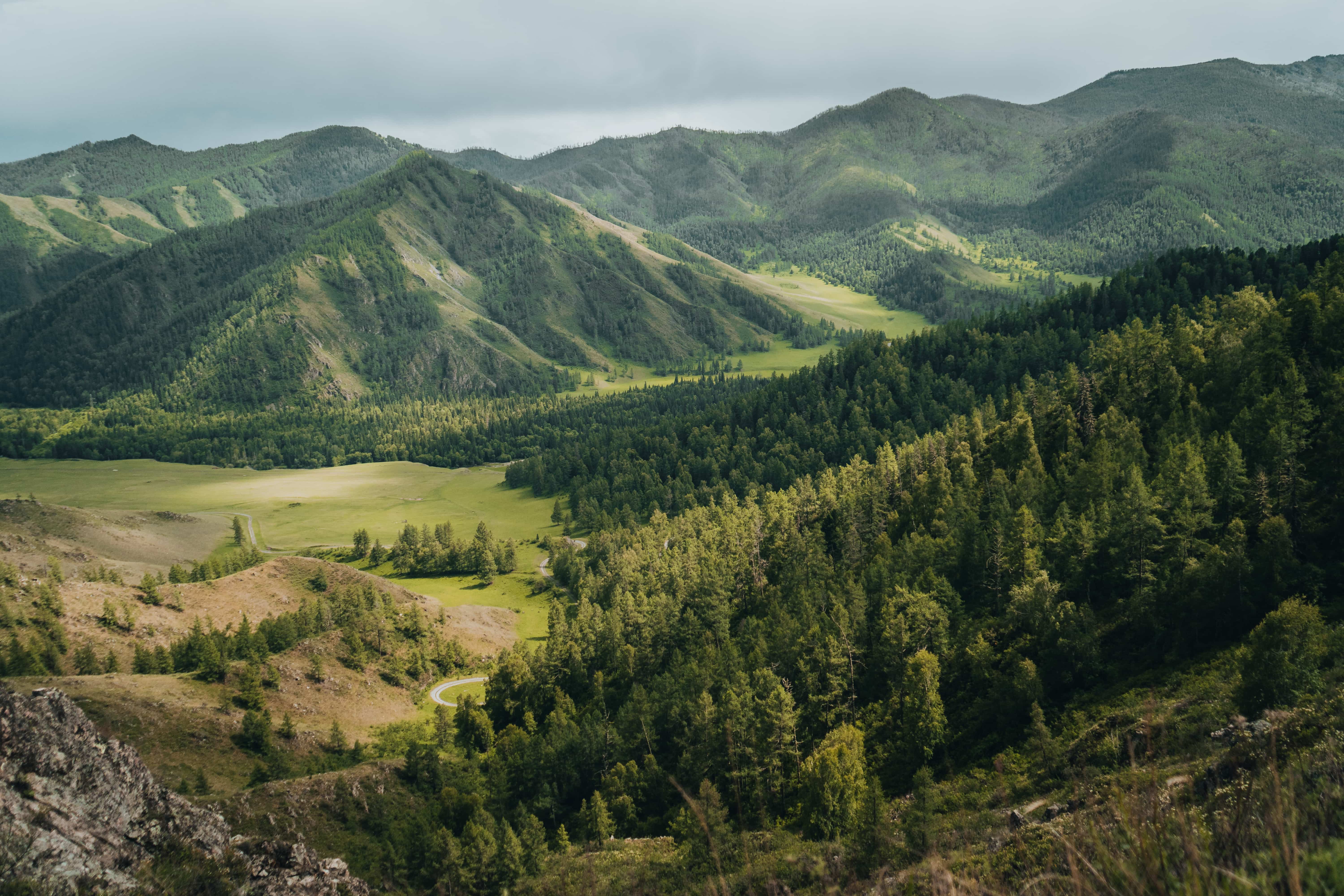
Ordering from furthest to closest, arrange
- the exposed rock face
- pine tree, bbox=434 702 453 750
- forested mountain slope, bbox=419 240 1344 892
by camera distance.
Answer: pine tree, bbox=434 702 453 750 < forested mountain slope, bbox=419 240 1344 892 < the exposed rock face

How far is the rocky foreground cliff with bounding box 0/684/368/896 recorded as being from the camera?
2550cm

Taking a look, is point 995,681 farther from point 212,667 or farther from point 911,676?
point 212,667

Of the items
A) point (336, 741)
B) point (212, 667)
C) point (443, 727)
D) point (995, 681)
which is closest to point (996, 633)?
point (995, 681)

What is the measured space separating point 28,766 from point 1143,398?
434 ft

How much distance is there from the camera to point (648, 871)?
2377 inches

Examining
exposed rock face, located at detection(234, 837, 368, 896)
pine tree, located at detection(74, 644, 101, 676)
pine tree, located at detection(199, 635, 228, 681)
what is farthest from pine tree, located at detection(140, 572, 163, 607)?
exposed rock face, located at detection(234, 837, 368, 896)

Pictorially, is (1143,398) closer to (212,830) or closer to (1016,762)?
(1016,762)

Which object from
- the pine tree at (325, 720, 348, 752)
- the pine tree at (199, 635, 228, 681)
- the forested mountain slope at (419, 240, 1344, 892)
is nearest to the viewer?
the forested mountain slope at (419, 240, 1344, 892)

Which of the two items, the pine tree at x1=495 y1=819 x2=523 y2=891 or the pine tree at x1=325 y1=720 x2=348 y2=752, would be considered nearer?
the pine tree at x1=495 y1=819 x2=523 y2=891

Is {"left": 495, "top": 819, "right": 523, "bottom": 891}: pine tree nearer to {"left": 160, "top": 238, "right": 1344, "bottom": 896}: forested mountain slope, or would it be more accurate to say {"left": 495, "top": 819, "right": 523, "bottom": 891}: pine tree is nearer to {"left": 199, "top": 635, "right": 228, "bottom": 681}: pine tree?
{"left": 160, "top": 238, "right": 1344, "bottom": 896}: forested mountain slope

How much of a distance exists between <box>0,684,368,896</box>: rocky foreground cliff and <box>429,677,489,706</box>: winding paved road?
8439 cm

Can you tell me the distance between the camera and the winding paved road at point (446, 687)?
125m

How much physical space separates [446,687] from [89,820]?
105 m

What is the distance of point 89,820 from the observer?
30.2 meters
